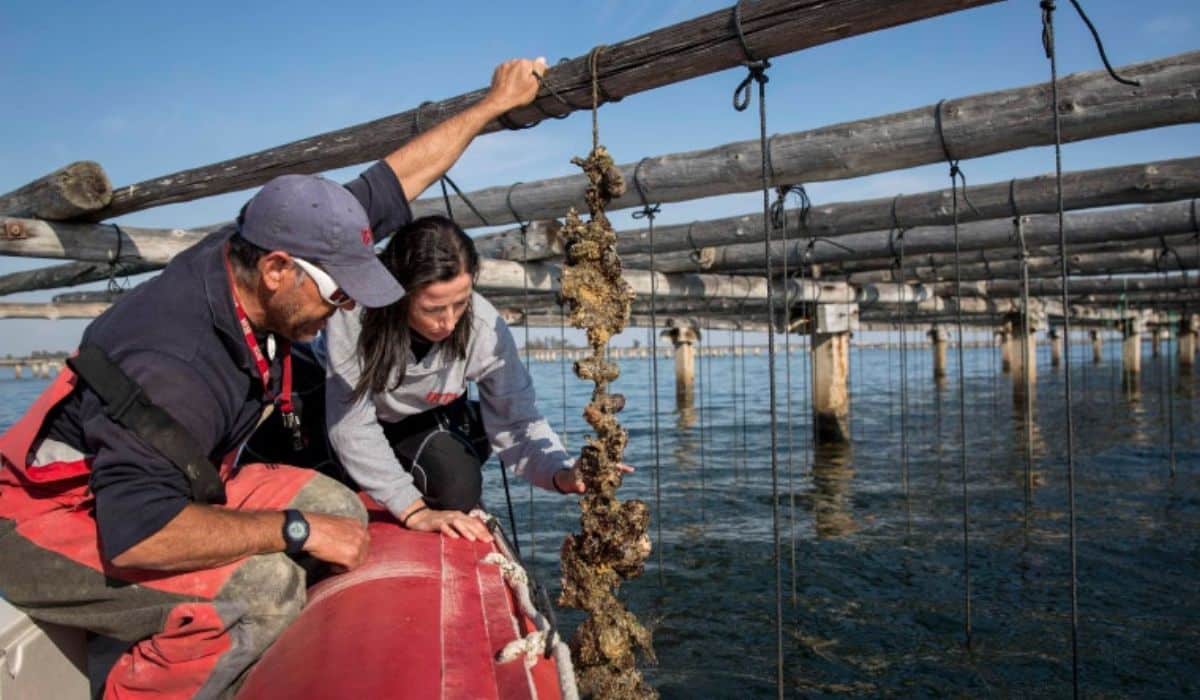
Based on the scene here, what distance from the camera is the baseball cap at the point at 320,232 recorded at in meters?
2.15

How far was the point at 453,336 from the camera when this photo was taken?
9.45ft

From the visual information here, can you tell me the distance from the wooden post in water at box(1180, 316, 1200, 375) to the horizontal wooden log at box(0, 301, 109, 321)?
97.8ft

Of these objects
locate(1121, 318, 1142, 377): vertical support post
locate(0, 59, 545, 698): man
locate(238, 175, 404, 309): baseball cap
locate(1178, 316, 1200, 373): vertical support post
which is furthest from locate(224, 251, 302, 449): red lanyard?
locate(1178, 316, 1200, 373): vertical support post

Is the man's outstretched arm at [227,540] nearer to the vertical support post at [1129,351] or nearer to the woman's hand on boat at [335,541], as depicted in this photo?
the woman's hand on boat at [335,541]

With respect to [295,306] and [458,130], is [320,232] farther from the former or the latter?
[458,130]

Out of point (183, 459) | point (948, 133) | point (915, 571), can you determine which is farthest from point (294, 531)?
point (915, 571)

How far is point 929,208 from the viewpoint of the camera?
6.70m

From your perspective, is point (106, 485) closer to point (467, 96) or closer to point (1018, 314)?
A: point (467, 96)

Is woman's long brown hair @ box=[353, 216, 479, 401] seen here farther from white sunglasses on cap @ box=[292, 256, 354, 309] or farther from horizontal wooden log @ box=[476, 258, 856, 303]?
horizontal wooden log @ box=[476, 258, 856, 303]

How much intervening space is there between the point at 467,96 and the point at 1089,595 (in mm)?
4838

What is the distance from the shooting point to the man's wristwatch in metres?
2.27

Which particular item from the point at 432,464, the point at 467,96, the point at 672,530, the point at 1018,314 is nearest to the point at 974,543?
the point at 672,530

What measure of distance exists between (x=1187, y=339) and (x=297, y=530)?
3229 centimetres

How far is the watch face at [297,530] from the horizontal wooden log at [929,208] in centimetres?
486
